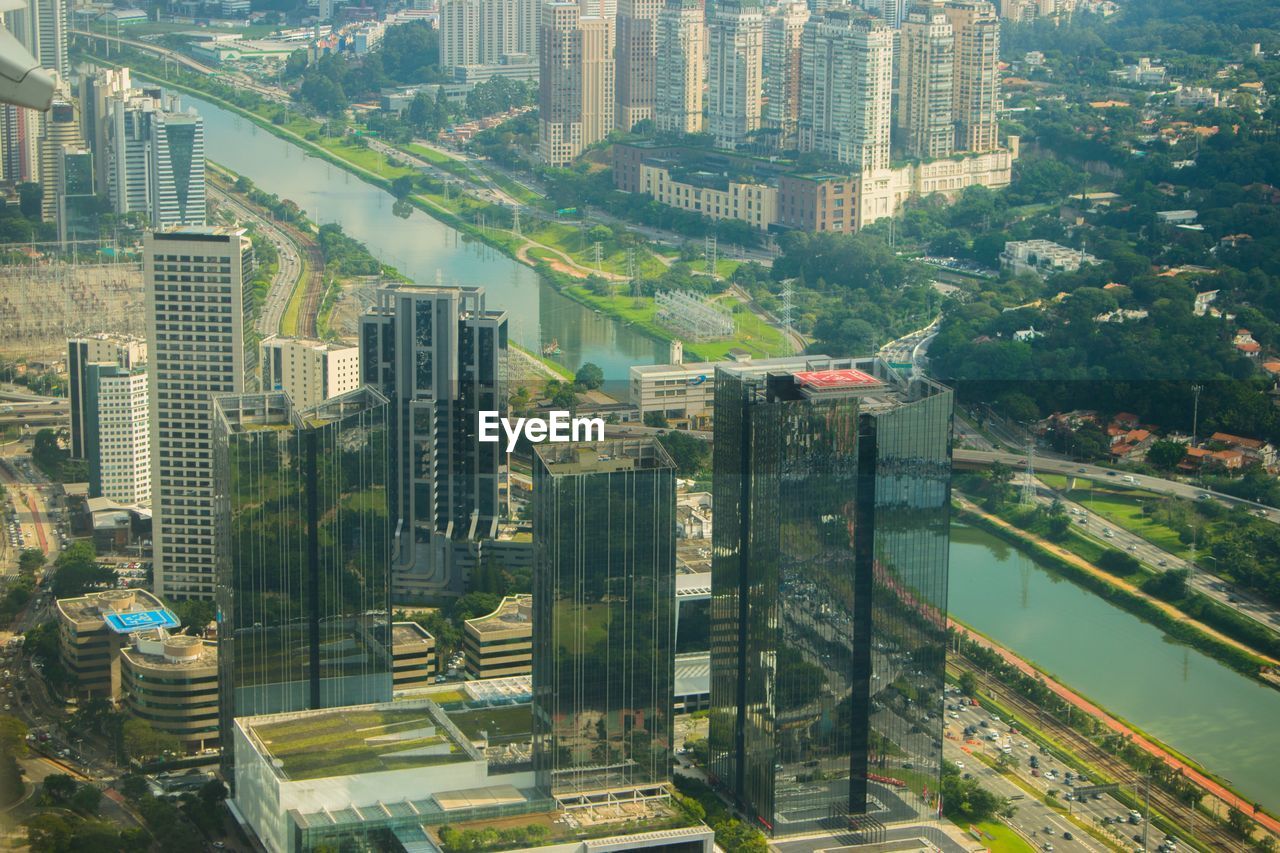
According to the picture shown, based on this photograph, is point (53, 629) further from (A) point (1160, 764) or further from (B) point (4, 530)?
(A) point (1160, 764)

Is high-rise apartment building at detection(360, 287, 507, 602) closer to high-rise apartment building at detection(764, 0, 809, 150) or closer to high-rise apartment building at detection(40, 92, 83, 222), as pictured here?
high-rise apartment building at detection(40, 92, 83, 222)

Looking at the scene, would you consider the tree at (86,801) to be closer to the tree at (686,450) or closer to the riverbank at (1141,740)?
the riverbank at (1141,740)

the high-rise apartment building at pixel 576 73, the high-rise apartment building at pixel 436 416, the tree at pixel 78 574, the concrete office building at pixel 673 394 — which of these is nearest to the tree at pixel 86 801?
the tree at pixel 78 574

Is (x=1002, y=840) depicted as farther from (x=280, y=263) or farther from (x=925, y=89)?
(x=925, y=89)

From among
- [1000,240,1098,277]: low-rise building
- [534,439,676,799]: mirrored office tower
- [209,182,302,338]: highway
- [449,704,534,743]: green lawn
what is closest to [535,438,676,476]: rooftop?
[534,439,676,799]: mirrored office tower

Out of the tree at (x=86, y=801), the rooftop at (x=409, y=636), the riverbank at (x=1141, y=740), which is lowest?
the riverbank at (x=1141, y=740)

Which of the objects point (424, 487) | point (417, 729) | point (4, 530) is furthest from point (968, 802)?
point (4, 530)

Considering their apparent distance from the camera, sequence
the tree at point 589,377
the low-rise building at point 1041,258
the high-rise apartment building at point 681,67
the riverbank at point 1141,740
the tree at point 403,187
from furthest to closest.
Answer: the high-rise apartment building at point 681,67 < the tree at point 403,187 < the low-rise building at point 1041,258 < the tree at point 589,377 < the riverbank at point 1141,740

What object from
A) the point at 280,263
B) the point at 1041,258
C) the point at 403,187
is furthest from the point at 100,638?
the point at 403,187
